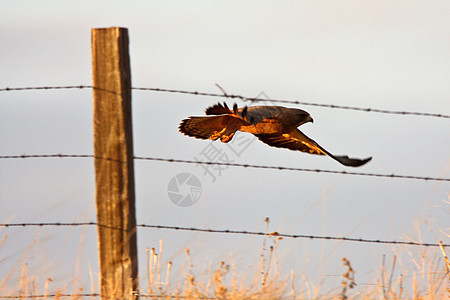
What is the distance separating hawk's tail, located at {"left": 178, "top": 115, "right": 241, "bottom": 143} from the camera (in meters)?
5.23

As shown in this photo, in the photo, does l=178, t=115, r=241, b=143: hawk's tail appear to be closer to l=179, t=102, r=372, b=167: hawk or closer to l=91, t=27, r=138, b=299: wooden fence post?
l=179, t=102, r=372, b=167: hawk

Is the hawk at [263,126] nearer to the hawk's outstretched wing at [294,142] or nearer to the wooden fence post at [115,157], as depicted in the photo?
the hawk's outstretched wing at [294,142]

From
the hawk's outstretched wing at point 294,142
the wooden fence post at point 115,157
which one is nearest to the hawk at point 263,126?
the hawk's outstretched wing at point 294,142

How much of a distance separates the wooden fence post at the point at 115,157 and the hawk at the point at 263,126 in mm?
1145

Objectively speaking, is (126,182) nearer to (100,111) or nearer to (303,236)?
(100,111)

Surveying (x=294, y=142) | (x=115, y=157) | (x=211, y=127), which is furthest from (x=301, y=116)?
(x=115, y=157)

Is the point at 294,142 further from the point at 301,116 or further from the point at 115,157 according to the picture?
the point at 115,157

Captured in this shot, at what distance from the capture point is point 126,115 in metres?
3.64

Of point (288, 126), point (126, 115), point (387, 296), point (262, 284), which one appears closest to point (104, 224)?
point (126, 115)

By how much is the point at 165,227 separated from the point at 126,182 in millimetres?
383

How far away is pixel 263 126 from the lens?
570cm

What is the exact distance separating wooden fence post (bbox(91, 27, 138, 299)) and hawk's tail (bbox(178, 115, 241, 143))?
1608 millimetres

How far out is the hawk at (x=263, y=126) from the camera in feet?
16.1

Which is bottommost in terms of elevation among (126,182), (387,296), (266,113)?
(387,296)
